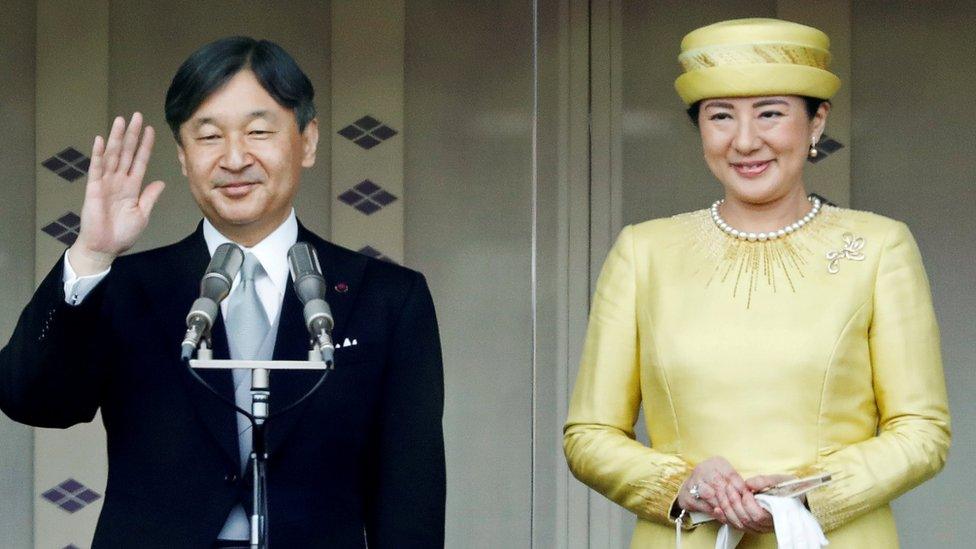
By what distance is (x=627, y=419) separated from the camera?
14.9 feet

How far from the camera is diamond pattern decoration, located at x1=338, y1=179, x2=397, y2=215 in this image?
6398 mm

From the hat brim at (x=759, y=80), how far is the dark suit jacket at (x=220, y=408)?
2.14ft

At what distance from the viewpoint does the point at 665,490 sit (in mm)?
4371

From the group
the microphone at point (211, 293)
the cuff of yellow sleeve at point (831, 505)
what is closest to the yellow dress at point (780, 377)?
the cuff of yellow sleeve at point (831, 505)

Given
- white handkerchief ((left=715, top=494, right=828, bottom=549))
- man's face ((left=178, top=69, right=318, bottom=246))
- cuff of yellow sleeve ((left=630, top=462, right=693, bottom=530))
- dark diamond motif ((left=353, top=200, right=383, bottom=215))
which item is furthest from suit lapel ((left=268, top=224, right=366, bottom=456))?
dark diamond motif ((left=353, top=200, right=383, bottom=215))

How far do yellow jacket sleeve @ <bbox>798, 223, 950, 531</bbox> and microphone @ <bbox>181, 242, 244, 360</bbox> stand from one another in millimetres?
1109

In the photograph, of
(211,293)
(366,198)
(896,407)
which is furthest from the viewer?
(366,198)

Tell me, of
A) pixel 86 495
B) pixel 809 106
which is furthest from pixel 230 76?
pixel 86 495

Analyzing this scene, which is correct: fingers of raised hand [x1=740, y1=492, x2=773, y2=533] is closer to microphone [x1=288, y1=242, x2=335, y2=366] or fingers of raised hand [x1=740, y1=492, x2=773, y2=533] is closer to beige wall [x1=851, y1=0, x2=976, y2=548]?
microphone [x1=288, y1=242, x2=335, y2=366]

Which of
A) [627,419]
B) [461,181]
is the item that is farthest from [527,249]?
[627,419]

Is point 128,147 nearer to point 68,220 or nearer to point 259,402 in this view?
point 259,402

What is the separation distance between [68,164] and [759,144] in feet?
8.03

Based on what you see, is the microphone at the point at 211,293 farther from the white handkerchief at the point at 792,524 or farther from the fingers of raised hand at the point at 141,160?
the white handkerchief at the point at 792,524

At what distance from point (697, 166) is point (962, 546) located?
1209 mm
